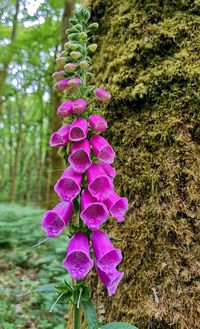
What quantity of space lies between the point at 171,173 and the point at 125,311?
0.74 metres

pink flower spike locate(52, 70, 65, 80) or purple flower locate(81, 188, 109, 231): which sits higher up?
pink flower spike locate(52, 70, 65, 80)

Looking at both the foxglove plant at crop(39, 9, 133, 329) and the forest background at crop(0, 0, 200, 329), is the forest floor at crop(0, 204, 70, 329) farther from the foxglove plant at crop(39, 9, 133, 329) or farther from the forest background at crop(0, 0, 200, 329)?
the foxglove plant at crop(39, 9, 133, 329)

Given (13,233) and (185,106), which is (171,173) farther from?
(13,233)

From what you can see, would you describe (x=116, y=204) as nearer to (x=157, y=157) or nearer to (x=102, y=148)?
(x=102, y=148)

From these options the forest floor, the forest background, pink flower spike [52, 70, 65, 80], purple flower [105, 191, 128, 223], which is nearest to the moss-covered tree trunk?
the forest background

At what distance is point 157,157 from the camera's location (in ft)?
6.83

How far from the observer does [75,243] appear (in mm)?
1587

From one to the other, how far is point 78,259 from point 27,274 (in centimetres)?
435

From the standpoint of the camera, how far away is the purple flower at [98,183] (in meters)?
1.61

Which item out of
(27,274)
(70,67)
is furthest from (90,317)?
(27,274)

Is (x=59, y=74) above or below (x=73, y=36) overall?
below

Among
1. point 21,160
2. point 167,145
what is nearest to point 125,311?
point 167,145

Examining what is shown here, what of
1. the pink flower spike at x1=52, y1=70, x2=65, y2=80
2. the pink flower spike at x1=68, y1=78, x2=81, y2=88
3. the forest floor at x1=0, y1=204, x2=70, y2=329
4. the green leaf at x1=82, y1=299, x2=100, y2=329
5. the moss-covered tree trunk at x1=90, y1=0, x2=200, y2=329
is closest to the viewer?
the green leaf at x1=82, y1=299, x2=100, y2=329

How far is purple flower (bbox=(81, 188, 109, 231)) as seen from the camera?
157 centimetres
